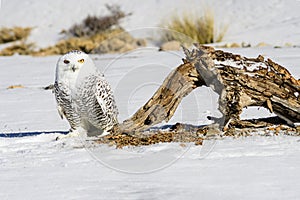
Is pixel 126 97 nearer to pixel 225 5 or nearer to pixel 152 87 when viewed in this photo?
pixel 152 87

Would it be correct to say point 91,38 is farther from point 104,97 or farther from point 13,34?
point 104,97

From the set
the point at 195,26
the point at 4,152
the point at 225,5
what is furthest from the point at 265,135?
the point at 225,5

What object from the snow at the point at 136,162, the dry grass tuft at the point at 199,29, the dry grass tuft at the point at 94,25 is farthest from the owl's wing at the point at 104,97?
the dry grass tuft at the point at 94,25

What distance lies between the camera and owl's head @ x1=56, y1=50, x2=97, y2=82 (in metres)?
4.84

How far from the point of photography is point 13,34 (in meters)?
19.9

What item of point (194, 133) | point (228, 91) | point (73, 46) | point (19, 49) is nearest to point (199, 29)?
point (73, 46)

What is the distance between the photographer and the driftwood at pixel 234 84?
196 inches

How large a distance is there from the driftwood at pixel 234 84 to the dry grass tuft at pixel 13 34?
15.2m

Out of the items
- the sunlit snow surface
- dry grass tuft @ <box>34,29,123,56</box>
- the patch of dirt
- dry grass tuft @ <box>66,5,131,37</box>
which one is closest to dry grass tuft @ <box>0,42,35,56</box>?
dry grass tuft @ <box>34,29,123,56</box>

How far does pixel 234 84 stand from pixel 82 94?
1220 mm

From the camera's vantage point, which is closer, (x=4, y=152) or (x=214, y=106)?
(x=4, y=152)

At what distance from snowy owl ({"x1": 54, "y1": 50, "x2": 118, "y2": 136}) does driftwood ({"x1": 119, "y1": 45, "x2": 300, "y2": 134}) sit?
0.47 meters

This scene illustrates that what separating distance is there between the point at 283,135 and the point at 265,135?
142 mm

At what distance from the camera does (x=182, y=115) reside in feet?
21.1
